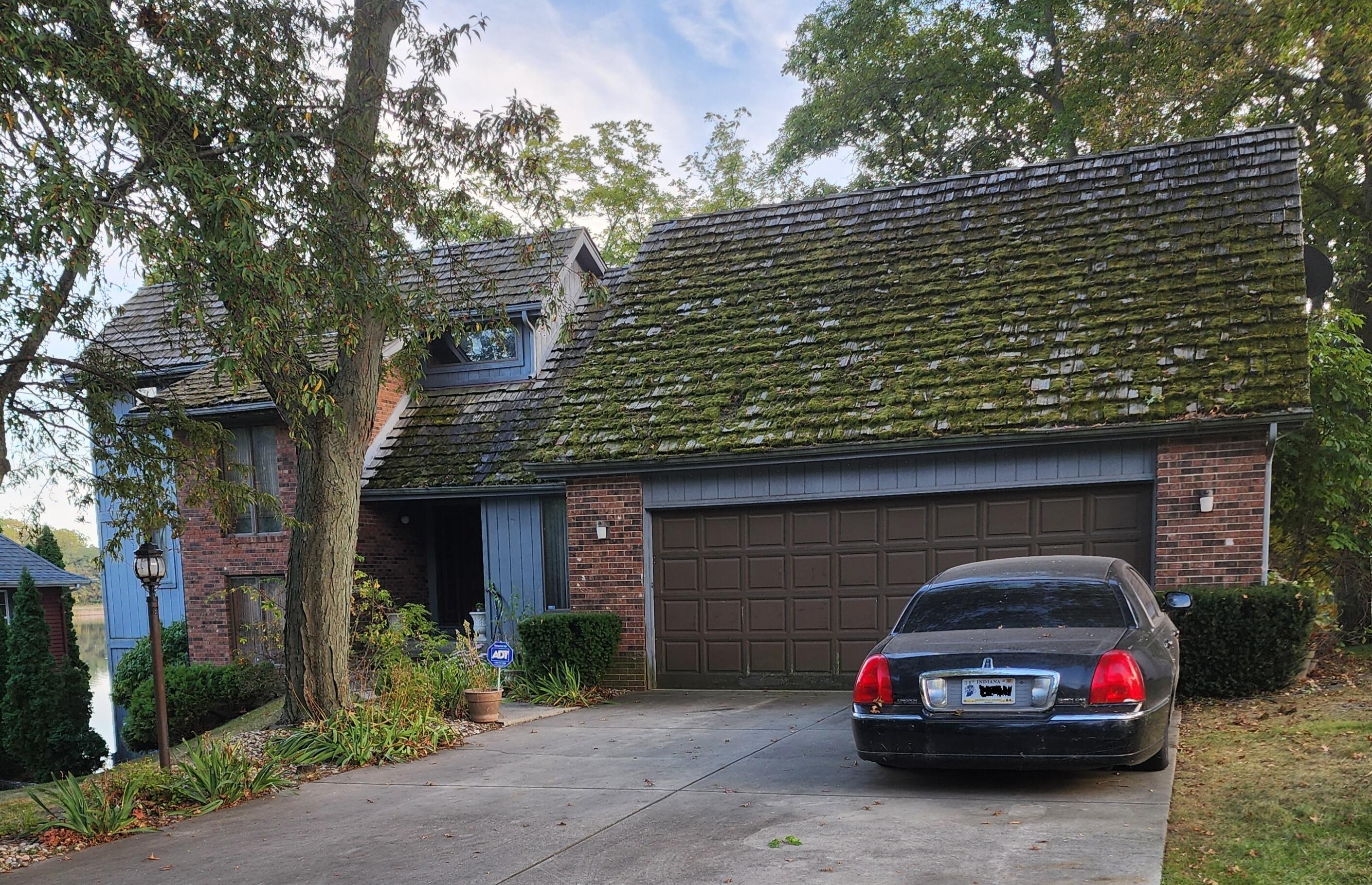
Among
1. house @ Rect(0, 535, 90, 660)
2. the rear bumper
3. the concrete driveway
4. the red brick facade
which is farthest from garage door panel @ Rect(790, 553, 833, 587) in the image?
house @ Rect(0, 535, 90, 660)

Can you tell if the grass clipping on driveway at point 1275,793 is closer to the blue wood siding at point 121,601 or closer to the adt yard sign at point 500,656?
the adt yard sign at point 500,656

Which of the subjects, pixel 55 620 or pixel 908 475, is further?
pixel 55 620

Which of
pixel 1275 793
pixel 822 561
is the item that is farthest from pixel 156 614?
pixel 1275 793

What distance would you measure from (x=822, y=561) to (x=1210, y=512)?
440cm

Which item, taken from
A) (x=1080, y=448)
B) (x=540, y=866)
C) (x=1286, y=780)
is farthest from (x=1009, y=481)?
(x=540, y=866)

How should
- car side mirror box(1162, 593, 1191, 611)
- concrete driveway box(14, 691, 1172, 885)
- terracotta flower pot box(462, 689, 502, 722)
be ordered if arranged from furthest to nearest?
terracotta flower pot box(462, 689, 502, 722) < car side mirror box(1162, 593, 1191, 611) < concrete driveway box(14, 691, 1172, 885)

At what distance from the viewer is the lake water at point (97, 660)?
1412 inches

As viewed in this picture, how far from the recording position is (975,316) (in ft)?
41.8

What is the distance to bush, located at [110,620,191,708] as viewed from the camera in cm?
1916

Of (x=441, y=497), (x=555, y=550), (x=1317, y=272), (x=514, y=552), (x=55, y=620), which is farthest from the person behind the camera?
(x=55, y=620)

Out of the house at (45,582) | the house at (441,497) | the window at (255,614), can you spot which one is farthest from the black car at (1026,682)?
the house at (45,582)

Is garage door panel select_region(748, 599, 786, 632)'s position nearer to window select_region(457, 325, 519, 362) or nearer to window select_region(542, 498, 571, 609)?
window select_region(542, 498, 571, 609)

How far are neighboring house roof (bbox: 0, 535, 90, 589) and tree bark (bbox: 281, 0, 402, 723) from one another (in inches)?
669

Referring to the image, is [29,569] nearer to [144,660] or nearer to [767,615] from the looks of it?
[144,660]
